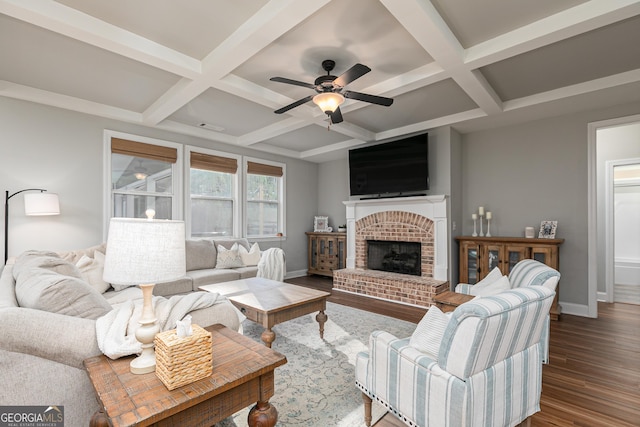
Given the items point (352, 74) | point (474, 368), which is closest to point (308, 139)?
point (352, 74)

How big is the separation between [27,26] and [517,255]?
557 cm

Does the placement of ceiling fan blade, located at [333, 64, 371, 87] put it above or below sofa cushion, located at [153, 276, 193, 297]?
above

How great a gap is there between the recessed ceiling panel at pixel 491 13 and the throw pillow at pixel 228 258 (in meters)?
3.82

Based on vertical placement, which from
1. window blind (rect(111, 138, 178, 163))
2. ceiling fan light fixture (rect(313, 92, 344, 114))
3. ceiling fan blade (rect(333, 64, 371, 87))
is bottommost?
window blind (rect(111, 138, 178, 163))

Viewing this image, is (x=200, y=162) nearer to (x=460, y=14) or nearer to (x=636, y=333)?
(x=460, y=14)

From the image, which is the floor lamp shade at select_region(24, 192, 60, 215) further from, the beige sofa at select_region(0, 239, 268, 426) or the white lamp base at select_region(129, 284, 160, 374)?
the white lamp base at select_region(129, 284, 160, 374)

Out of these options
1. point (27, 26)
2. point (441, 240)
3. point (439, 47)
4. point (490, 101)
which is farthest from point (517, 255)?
point (27, 26)

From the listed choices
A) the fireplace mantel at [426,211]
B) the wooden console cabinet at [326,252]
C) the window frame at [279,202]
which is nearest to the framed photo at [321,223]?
the wooden console cabinet at [326,252]

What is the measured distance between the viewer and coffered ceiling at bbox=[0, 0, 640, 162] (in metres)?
2.16

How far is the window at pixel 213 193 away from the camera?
504 centimetres

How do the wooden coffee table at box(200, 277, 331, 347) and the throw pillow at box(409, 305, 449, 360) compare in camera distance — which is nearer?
the throw pillow at box(409, 305, 449, 360)

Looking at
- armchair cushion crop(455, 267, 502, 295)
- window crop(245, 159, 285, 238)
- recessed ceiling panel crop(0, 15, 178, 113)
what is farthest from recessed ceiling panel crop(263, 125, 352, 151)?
armchair cushion crop(455, 267, 502, 295)

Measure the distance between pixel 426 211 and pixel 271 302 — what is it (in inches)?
118

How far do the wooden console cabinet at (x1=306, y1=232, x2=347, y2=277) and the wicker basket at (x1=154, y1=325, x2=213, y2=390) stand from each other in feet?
16.2
